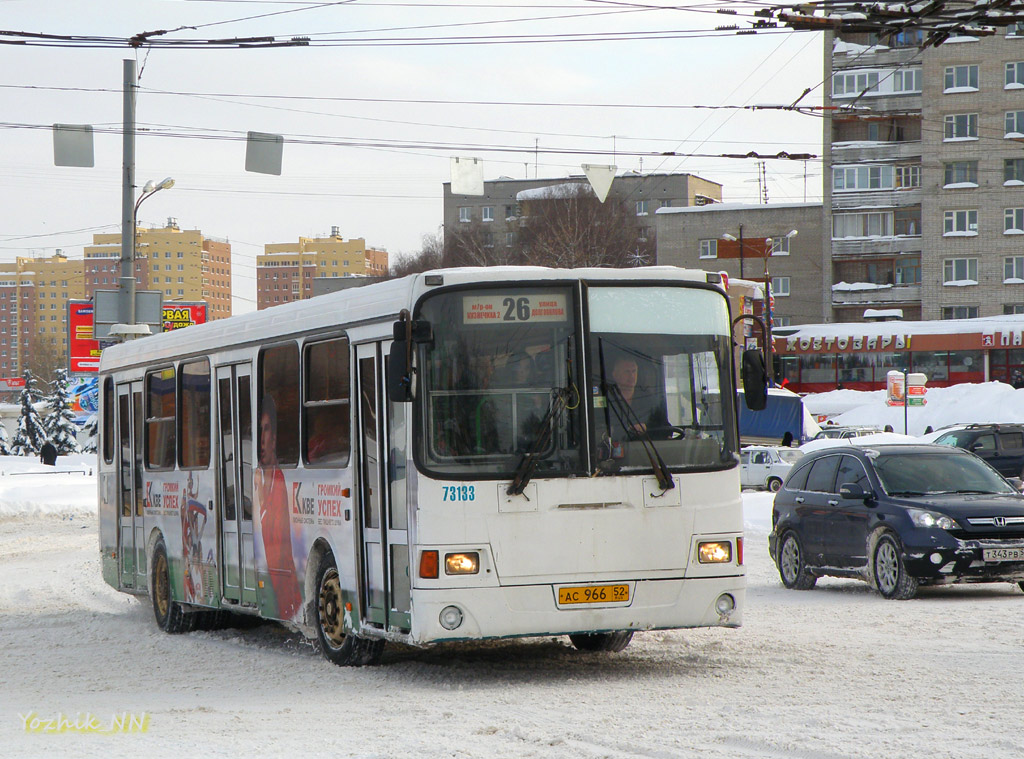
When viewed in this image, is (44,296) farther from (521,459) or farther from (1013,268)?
(521,459)

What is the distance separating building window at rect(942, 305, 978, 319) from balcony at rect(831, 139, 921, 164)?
8.57m

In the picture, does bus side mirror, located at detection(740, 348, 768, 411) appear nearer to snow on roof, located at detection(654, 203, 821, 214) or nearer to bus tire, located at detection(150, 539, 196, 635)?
bus tire, located at detection(150, 539, 196, 635)

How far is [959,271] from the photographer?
81500 mm

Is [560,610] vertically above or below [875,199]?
below

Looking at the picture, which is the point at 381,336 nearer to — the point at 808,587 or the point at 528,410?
the point at 528,410

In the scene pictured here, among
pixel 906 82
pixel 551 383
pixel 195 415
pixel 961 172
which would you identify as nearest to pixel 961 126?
pixel 961 172

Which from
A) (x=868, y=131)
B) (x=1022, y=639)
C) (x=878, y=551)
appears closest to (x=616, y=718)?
(x=1022, y=639)

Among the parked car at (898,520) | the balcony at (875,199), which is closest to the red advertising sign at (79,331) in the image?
the parked car at (898,520)

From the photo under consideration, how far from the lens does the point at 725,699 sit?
8266mm

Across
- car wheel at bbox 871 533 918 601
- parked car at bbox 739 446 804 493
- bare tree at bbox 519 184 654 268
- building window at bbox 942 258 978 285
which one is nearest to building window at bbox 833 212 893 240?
building window at bbox 942 258 978 285

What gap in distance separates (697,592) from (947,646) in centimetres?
215

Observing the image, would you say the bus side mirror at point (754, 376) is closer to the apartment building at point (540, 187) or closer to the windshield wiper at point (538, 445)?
the windshield wiper at point (538, 445)

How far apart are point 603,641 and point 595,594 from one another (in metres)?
1.77

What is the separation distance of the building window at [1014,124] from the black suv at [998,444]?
49.0 meters
